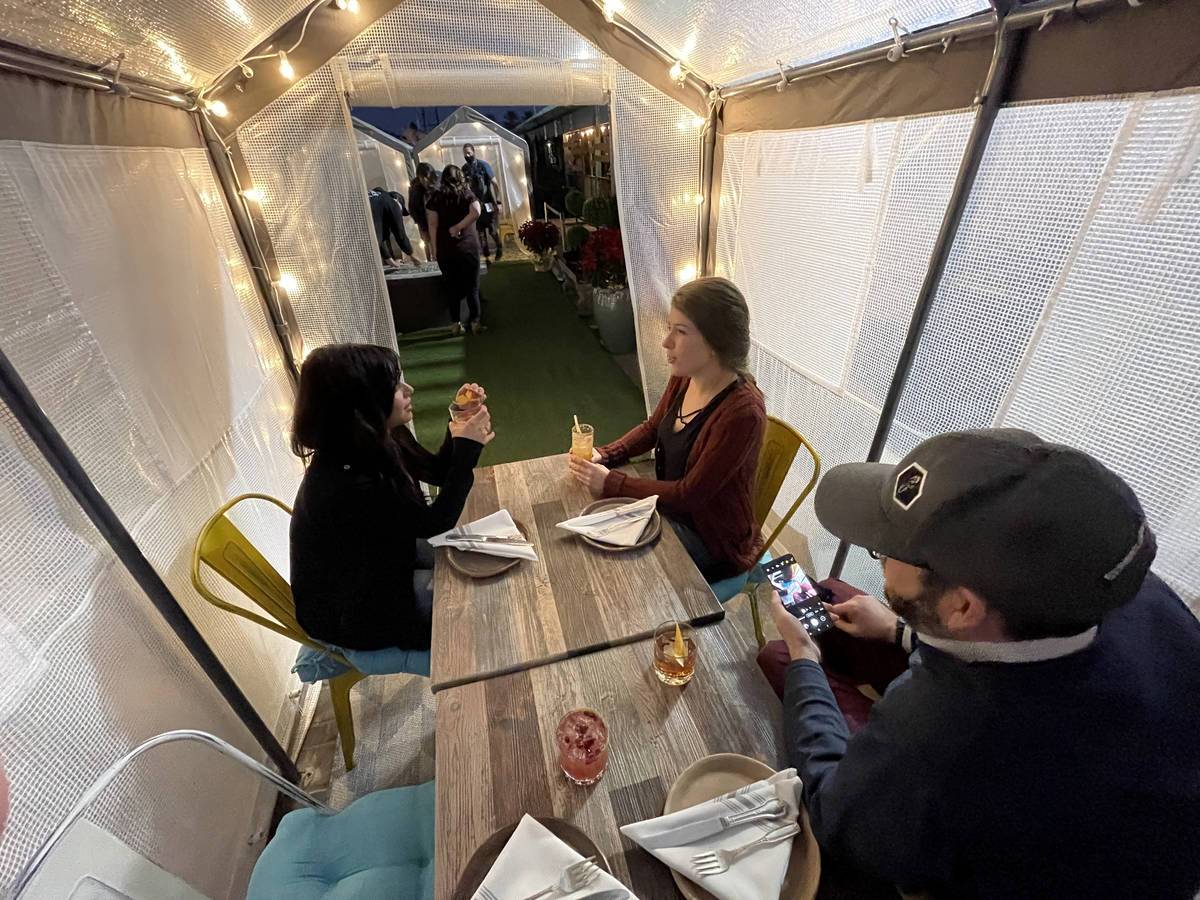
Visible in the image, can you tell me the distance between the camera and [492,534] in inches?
53.8

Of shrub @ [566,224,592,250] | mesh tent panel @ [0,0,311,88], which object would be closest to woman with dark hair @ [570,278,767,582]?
mesh tent panel @ [0,0,311,88]

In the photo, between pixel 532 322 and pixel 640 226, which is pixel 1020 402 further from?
pixel 532 322

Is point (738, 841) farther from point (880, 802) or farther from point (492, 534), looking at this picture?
point (492, 534)

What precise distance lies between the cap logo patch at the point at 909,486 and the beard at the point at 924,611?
12cm

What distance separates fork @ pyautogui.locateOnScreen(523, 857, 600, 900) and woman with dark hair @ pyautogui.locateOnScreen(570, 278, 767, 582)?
94 cm

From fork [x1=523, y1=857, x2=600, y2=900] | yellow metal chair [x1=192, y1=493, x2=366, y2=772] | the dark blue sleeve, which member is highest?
the dark blue sleeve

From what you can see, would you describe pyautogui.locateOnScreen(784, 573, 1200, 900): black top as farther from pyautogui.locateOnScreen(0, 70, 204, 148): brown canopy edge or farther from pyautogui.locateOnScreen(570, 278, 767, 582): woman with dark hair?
pyautogui.locateOnScreen(0, 70, 204, 148): brown canopy edge

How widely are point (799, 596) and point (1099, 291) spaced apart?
0.92 metres

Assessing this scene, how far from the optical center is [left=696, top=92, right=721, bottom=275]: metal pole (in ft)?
8.32

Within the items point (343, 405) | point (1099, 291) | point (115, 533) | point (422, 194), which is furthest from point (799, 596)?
point (422, 194)

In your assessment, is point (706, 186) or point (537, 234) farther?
point (537, 234)

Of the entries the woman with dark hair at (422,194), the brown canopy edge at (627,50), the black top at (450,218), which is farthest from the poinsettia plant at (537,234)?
the brown canopy edge at (627,50)

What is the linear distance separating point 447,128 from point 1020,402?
29.0 feet

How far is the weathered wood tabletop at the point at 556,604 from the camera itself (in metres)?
1.06
